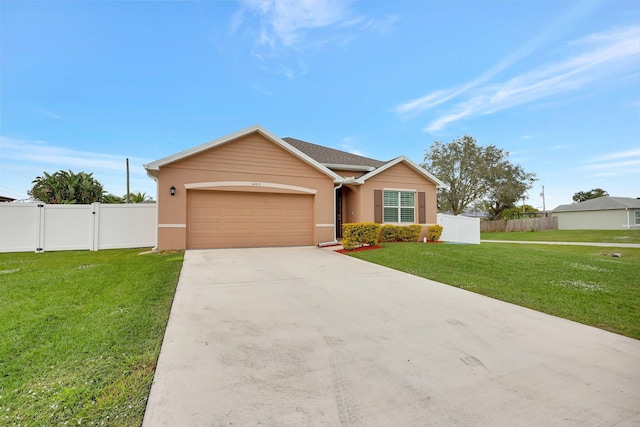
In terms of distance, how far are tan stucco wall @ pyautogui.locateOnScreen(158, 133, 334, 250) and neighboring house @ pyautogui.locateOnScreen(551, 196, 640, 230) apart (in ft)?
108

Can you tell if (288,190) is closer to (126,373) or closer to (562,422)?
(126,373)

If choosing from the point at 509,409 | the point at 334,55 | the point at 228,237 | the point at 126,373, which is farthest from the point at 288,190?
the point at 509,409

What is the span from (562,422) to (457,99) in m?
15.8

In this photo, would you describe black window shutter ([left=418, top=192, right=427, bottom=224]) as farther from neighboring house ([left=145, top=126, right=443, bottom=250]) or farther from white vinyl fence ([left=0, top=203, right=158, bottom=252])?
white vinyl fence ([left=0, top=203, right=158, bottom=252])

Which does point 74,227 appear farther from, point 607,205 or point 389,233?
point 607,205

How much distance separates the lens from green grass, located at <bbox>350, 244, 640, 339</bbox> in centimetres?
416

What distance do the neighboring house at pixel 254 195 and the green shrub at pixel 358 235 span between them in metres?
1.65

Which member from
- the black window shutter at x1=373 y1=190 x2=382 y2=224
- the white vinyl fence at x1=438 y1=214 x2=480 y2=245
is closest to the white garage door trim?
the black window shutter at x1=373 y1=190 x2=382 y2=224

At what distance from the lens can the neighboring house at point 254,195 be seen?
9.77m

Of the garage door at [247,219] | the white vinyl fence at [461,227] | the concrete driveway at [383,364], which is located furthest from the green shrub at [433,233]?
the concrete driveway at [383,364]

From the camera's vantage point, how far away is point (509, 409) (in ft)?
6.63

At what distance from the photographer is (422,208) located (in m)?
13.6

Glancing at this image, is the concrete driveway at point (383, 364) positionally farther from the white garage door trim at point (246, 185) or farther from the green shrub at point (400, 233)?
the green shrub at point (400, 233)

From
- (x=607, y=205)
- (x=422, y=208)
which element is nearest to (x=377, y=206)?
(x=422, y=208)
